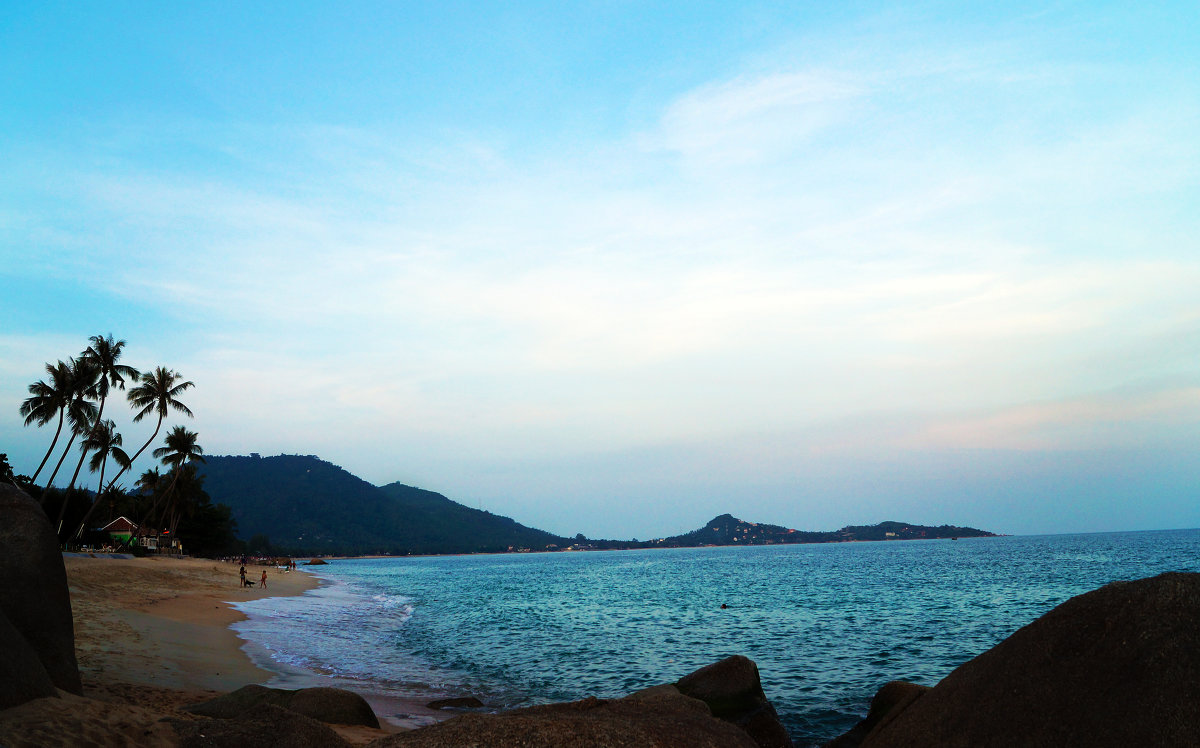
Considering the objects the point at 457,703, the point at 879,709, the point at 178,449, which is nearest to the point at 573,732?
the point at 879,709

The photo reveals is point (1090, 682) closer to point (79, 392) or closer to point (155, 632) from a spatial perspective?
point (155, 632)

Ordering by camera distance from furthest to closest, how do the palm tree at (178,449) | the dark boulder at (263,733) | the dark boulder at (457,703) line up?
1. the palm tree at (178,449)
2. the dark boulder at (457,703)
3. the dark boulder at (263,733)

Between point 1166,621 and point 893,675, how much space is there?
1947cm

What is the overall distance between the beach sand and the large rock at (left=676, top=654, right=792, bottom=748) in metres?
6.03

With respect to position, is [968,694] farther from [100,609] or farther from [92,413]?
[92,413]

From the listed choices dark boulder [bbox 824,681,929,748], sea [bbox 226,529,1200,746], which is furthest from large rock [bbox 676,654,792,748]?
sea [bbox 226,529,1200,746]

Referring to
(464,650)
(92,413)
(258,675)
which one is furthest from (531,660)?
(92,413)

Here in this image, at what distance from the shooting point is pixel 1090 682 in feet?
13.3

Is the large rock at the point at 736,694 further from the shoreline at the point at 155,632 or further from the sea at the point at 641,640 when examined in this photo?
the shoreline at the point at 155,632

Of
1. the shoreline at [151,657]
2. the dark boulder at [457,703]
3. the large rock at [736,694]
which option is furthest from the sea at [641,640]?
the large rock at [736,694]

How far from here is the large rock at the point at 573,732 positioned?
158 inches

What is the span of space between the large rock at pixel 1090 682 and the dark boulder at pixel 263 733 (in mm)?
4964

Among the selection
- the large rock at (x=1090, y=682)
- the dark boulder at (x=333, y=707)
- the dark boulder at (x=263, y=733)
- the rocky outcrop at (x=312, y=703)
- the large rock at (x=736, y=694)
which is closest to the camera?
the large rock at (x=1090, y=682)

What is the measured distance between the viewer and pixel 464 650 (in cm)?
2889
